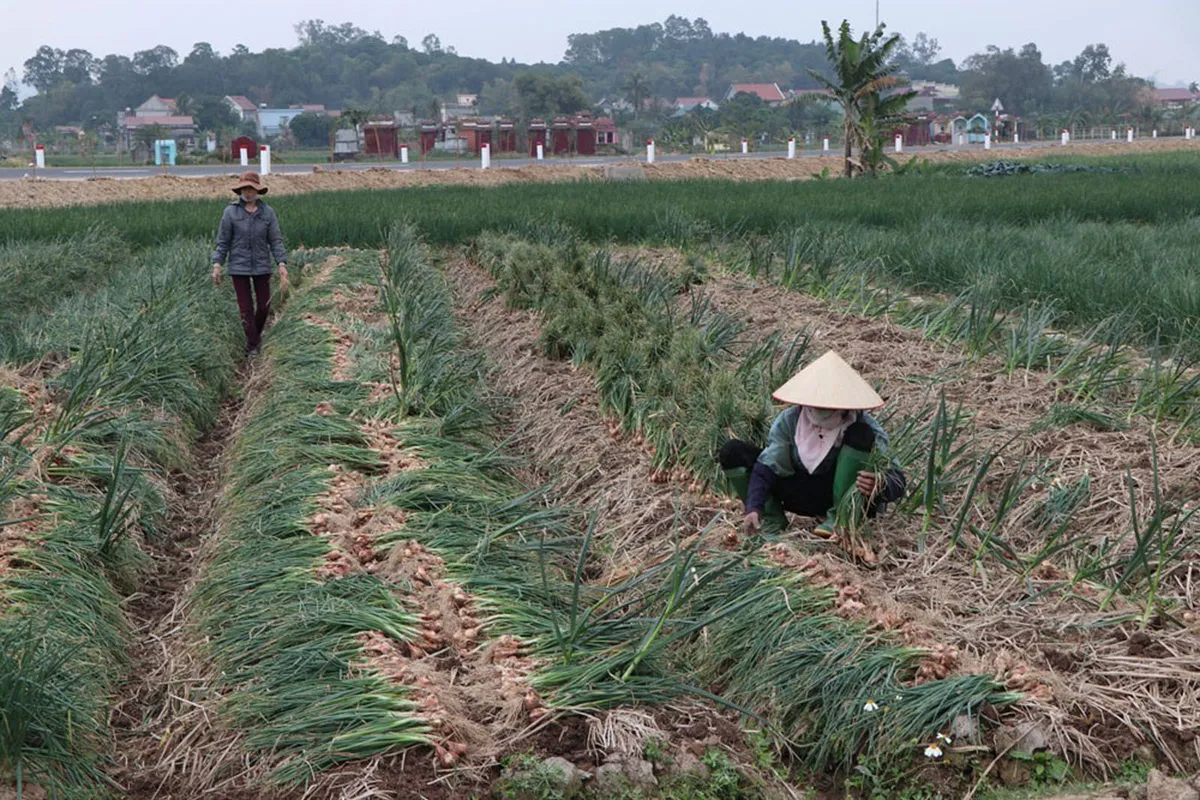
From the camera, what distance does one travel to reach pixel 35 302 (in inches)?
426

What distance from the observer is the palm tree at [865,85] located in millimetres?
25641

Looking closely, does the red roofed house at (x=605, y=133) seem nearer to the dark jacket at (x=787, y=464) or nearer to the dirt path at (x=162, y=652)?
the dirt path at (x=162, y=652)

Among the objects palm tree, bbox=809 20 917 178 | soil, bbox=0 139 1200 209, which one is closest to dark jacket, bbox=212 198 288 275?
soil, bbox=0 139 1200 209

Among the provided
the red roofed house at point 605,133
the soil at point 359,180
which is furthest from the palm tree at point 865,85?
the red roofed house at point 605,133

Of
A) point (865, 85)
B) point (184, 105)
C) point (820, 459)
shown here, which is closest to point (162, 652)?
point (820, 459)

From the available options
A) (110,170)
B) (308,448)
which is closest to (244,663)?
(308,448)

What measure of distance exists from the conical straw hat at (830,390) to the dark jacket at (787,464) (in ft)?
0.57

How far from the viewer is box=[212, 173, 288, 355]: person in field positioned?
922 centimetres

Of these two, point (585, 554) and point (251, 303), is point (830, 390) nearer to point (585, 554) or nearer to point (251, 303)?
point (585, 554)

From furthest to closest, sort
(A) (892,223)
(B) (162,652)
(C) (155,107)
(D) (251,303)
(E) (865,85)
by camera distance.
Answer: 1. (C) (155,107)
2. (E) (865,85)
3. (A) (892,223)
4. (D) (251,303)
5. (B) (162,652)

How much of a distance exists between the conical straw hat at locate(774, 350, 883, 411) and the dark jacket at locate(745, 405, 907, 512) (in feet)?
0.57

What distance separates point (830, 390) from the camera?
4652 millimetres

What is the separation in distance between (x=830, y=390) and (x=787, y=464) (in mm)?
414

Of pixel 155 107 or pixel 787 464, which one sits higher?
pixel 155 107
